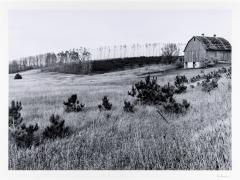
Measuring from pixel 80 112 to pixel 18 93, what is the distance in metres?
0.92

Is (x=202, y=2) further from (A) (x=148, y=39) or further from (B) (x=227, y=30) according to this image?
(A) (x=148, y=39)

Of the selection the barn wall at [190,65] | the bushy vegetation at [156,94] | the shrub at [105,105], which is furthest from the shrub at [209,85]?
the shrub at [105,105]

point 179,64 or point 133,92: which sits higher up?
point 179,64

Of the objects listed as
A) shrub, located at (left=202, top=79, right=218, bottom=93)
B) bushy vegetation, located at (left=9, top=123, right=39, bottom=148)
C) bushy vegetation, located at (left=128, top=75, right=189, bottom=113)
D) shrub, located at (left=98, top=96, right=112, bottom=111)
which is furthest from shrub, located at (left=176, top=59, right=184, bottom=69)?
bushy vegetation, located at (left=9, top=123, right=39, bottom=148)

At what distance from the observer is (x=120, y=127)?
476cm

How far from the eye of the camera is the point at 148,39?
4.87m

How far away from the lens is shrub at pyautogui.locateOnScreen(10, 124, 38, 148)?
182 inches

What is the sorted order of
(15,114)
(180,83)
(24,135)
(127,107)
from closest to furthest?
(24,135) → (15,114) → (127,107) → (180,83)

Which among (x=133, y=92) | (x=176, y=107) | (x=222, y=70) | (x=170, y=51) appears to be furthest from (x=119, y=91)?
(x=222, y=70)

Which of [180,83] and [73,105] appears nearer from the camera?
[73,105]

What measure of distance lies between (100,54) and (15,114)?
58.6 inches

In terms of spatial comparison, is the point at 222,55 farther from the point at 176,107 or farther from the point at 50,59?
the point at 50,59

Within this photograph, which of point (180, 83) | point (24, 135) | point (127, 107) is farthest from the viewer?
point (180, 83)

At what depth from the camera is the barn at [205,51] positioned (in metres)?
4.80
